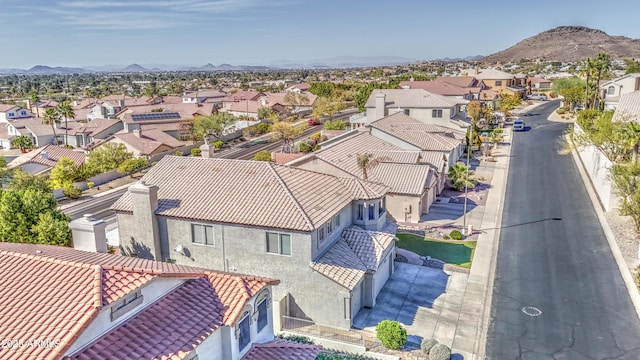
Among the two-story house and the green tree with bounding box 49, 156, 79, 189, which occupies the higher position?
the two-story house

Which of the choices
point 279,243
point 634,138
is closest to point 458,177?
point 634,138

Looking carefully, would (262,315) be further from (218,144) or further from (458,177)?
(218,144)

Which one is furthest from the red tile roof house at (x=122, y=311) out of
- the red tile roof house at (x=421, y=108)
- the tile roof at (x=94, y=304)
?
the red tile roof house at (x=421, y=108)

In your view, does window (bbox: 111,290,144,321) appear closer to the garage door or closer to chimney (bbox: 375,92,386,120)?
the garage door

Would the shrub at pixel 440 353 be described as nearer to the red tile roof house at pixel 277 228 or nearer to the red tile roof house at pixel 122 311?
the red tile roof house at pixel 277 228

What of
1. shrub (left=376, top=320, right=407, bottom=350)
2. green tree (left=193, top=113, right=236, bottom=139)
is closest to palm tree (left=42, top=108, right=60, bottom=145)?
green tree (left=193, top=113, right=236, bottom=139)

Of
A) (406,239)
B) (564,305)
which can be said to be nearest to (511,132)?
(406,239)
